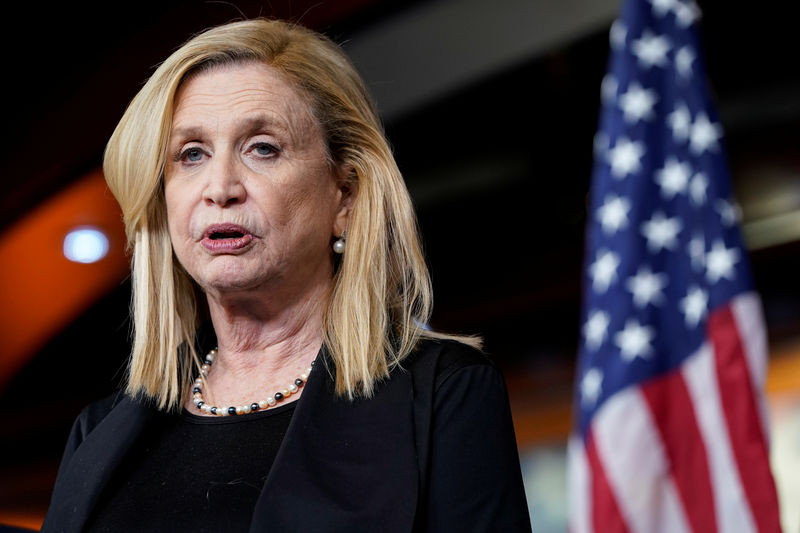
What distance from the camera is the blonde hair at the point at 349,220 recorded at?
164 cm

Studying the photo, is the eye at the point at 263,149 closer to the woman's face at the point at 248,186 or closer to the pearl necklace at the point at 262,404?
the woman's face at the point at 248,186

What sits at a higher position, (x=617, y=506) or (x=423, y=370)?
(x=423, y=370)

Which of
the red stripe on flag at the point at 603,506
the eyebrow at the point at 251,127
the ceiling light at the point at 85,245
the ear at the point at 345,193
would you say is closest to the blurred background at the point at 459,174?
the ceiling light at the point at 85,245

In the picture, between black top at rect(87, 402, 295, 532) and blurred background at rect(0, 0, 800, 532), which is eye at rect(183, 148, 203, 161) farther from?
blurred background at rect(0, 0, 800, 532)

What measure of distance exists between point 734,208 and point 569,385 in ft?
16.1

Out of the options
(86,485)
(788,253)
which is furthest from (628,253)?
(788,253)

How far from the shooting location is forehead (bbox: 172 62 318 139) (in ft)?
5.34

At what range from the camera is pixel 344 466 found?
1477mm

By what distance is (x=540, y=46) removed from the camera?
16.7ft

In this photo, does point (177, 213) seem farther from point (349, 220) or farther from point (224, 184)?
point (349, 220)

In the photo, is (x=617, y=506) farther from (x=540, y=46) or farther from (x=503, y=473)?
(x=540, y=46)

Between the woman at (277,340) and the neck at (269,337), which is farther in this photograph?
the neck at (269,337)

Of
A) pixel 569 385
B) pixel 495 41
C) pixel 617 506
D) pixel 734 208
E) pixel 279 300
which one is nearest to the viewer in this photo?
pixel 617 506

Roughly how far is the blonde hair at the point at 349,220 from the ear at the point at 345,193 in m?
0.01
